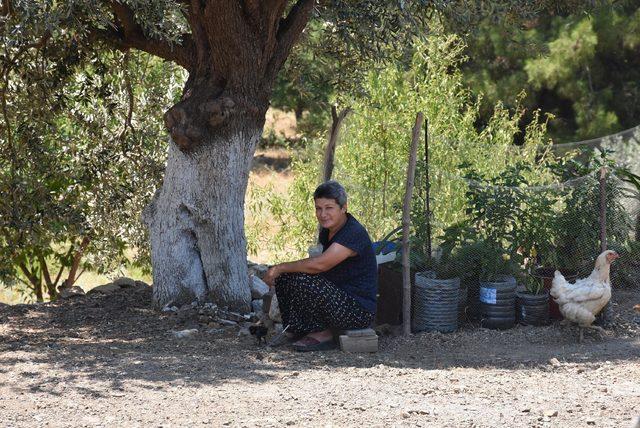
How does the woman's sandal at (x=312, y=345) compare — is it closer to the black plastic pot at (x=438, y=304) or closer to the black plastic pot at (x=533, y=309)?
the black plastic pot at (x=438, y=304)

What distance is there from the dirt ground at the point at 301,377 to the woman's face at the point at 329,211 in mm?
918

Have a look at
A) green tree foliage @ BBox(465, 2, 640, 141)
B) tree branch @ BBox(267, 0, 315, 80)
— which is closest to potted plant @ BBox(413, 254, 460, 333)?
tree branch @ BBox(267, 0, 315, 80)

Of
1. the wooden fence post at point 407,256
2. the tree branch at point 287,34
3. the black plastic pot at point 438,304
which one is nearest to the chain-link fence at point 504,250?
the black plastic pot at point 438,304

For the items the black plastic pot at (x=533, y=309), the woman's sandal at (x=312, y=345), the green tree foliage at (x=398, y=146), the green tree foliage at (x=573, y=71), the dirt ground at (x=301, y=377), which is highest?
the green tree foliage at (x=573, y=71)

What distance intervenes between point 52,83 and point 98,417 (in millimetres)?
4335

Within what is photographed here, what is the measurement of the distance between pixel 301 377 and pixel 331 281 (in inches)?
40.4

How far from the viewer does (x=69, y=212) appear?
28.8ft

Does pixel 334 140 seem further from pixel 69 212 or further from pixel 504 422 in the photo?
pixel 504 422

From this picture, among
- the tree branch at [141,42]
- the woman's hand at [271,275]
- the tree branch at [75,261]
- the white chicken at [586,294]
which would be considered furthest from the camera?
the tree branch at [75,261]

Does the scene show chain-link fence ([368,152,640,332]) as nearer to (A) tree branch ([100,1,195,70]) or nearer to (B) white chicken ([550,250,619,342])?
(B) white chicken ([550,250,619,342])

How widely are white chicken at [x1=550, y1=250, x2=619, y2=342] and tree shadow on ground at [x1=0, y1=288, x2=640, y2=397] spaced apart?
0.81ft

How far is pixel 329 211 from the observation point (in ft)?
21.3

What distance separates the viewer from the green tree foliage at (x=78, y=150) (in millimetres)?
8422

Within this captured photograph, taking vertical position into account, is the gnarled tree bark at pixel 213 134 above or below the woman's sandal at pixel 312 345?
above
